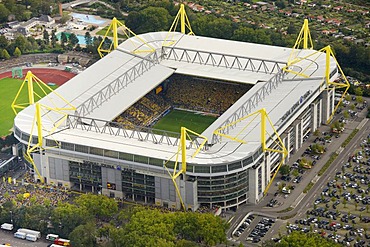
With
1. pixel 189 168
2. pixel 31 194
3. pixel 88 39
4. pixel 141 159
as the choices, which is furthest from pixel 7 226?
pixel 88 39

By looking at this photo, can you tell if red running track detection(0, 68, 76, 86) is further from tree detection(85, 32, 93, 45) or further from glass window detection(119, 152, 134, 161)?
glass window detection(119, 152, 134, 161)

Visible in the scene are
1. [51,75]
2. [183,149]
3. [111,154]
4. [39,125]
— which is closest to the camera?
[183,149]

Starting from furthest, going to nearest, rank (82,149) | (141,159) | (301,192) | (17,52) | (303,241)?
(17,52) → (301,192) → (82,149) → (141,159) → (303,241)

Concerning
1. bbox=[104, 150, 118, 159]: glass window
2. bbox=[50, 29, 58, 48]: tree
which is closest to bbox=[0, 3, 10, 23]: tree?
bbox=[50, 29, 58, 48]: tree

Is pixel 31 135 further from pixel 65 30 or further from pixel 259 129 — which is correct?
pixel 65 30

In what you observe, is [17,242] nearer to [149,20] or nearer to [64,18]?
[149,20]

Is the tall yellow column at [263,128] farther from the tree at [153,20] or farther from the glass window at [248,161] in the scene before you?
the tree at [153,20]
